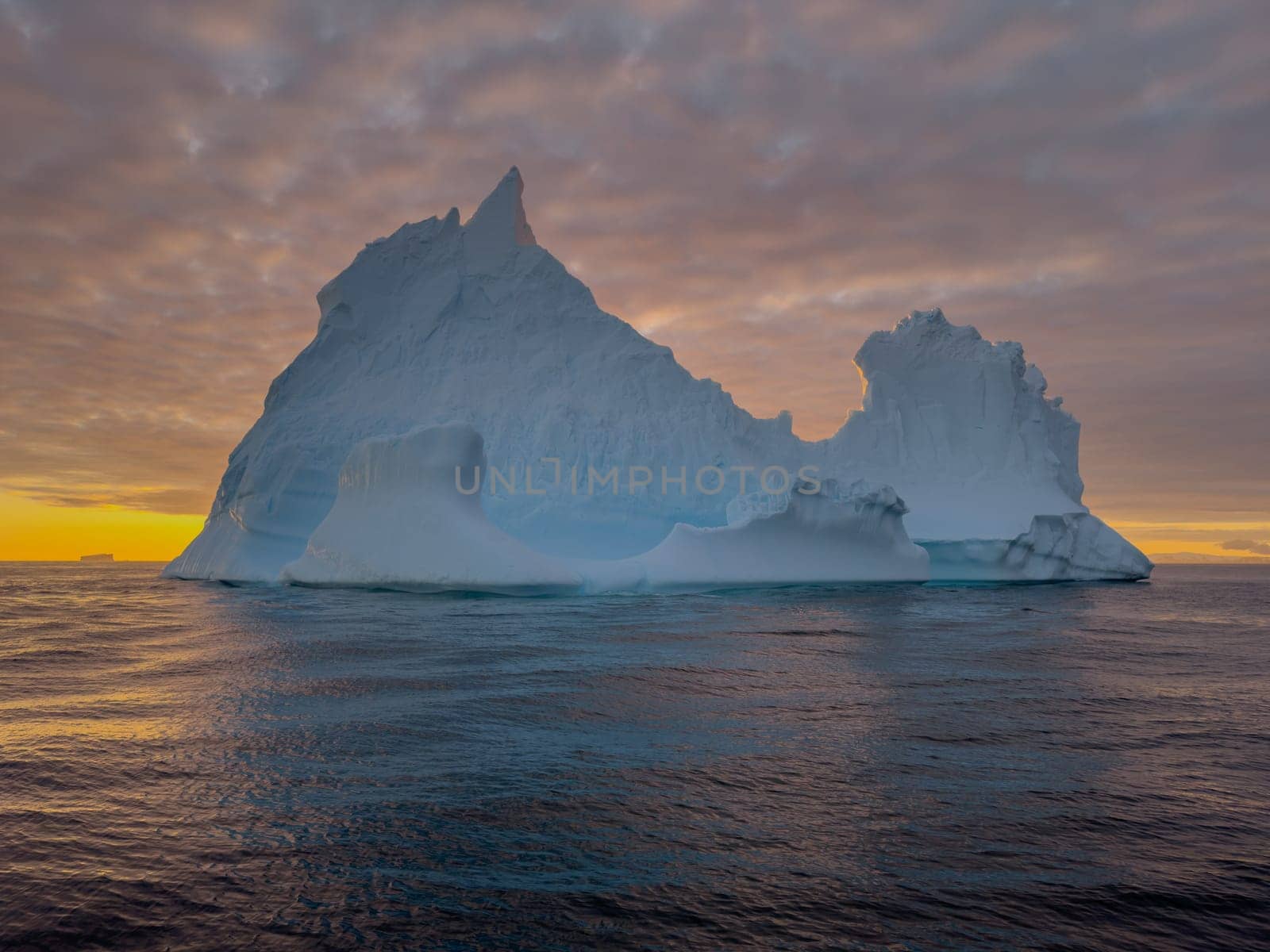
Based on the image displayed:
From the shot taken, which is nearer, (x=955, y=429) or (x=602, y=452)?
(x=602, y=452)

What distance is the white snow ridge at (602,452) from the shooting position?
21.0m

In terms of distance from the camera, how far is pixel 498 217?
3003 centimetres

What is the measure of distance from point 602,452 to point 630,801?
21843 mm

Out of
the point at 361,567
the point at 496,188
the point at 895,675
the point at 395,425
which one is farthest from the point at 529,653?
the point at 496,188

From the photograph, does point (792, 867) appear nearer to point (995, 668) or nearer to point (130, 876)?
point (130, 876)

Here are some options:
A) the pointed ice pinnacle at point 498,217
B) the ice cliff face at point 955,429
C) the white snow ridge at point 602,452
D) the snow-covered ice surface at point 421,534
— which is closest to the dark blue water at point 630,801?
the snow-covered ice surface at point 421,534

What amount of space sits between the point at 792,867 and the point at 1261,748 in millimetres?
4800

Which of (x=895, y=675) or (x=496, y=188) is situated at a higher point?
(x=496, y=188)

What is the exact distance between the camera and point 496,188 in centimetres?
3012

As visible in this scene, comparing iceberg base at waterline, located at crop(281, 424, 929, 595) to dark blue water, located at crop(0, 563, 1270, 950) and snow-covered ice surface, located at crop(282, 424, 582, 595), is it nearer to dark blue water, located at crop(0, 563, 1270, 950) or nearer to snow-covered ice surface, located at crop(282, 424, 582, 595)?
snow-covered ice surface, located at crop(282, 424, 582, 595)

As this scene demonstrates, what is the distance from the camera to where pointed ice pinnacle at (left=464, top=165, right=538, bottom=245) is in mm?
29922

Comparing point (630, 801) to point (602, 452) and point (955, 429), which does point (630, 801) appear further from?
point (955, 429)

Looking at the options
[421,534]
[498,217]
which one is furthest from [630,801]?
[498,217]

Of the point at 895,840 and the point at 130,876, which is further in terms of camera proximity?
the point at 895,840
